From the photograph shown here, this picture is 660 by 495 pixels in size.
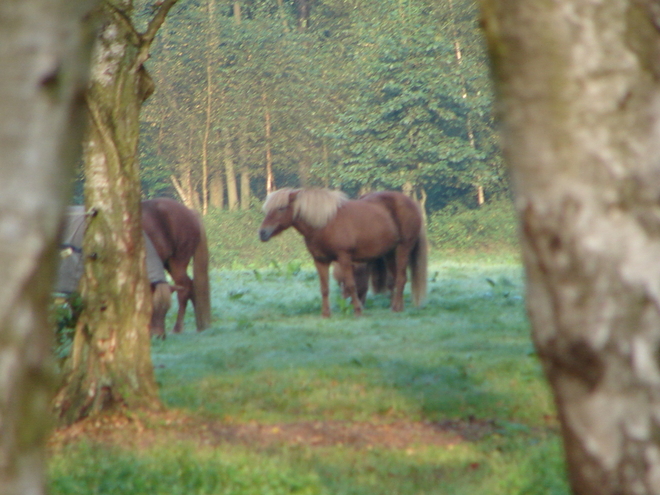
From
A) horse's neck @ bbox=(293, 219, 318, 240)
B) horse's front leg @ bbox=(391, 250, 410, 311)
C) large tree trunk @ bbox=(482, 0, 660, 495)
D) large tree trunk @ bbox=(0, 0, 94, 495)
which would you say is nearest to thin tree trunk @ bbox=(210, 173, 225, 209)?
horse's front leg @ bbox=(391, 250, 410, 311)

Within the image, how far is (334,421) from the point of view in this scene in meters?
6.24

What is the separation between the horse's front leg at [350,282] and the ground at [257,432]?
7.01m

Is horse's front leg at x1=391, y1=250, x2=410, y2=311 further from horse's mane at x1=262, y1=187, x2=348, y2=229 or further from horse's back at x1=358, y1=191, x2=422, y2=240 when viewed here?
horse's mane at x1=262, y1=187, x2=348, y2=229

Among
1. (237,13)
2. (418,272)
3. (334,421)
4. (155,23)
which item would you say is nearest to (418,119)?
(237,13)

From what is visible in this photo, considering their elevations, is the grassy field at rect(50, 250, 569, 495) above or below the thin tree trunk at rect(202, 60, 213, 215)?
below

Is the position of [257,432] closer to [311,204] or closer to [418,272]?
[311,204]

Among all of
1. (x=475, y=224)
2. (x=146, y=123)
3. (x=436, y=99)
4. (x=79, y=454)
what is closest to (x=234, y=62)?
(x=146, y=123)

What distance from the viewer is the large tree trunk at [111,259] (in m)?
5.89

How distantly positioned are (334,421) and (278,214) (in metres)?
7.87

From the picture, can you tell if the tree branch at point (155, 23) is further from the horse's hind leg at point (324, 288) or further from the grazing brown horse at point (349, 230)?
the grazing brown horse at point (349, 230)

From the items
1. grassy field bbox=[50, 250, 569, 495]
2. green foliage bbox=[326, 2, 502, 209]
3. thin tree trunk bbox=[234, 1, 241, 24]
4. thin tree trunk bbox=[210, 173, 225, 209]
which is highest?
thin tree trunk bbox=[234, 1, 241, 24]

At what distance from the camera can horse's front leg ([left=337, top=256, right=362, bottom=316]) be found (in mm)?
13219

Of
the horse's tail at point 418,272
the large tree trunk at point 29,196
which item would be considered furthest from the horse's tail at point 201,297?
the large tree trunk at point 29,196

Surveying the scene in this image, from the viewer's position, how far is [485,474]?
4785 mm
